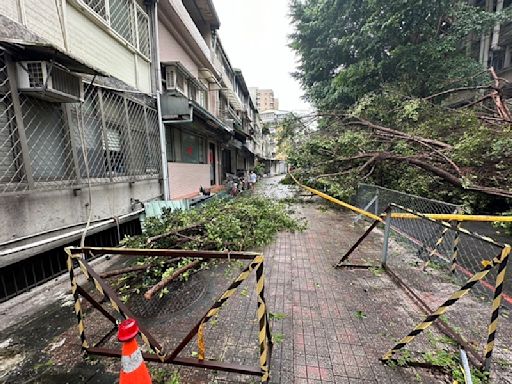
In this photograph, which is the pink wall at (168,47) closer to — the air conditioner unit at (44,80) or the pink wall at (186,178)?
the pink wall at (186,178)

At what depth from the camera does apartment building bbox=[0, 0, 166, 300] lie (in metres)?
3.21

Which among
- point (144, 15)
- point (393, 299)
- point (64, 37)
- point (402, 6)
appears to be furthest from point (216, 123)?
point (402, 6)

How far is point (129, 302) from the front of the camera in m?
3.46

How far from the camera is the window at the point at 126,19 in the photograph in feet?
16.9

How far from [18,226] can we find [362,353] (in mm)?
4685

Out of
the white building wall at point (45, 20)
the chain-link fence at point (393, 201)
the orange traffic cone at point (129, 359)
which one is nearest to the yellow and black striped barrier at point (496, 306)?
the chain-link fence at point (393, 201)

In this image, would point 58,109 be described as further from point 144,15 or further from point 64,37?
point 144,15

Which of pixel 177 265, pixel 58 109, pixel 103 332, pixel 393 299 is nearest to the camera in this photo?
pixel 103 332

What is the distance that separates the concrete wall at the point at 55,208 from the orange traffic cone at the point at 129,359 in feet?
9.42

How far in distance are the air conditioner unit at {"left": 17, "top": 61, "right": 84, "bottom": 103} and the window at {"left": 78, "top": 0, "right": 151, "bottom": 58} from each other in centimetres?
217

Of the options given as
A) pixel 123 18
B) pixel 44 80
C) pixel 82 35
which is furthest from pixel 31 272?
pixel 123 18

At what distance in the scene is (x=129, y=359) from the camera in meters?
1.61

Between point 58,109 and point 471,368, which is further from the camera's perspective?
point 58,109

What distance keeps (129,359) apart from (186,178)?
8.29 meters
